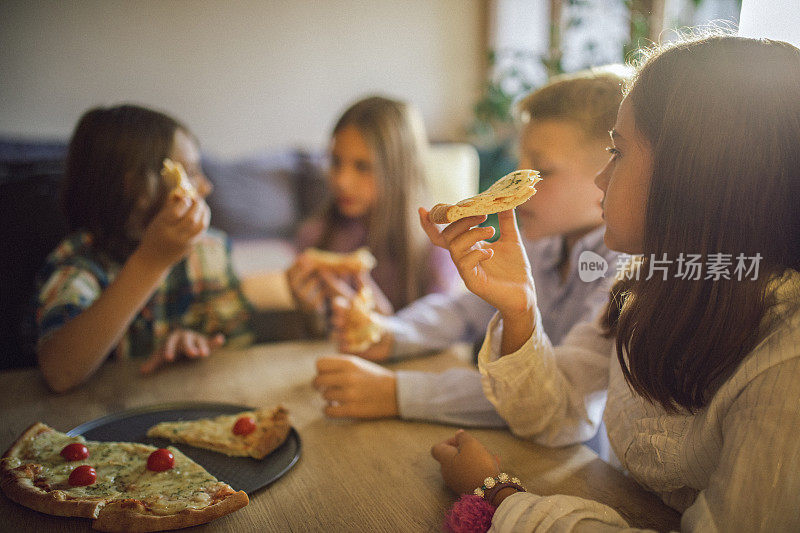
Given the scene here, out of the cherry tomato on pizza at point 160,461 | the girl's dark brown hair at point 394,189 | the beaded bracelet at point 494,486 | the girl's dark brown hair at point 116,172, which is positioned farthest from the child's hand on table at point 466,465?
the girl's dark brown hair at point 394,189

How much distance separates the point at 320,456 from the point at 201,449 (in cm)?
21

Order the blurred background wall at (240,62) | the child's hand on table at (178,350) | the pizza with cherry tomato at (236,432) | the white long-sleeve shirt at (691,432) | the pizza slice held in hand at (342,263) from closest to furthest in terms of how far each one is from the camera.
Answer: the white long-sleeve shirt at (691,432)
the pizza with cherry tomato at (236,432)
the child's hand on table at (178,350)
the pizza slice held in hand at (342,263)
the blurred background wall at (240,62)

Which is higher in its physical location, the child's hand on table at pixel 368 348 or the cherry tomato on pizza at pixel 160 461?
the cherry tomato on pizza at pixel 160 461

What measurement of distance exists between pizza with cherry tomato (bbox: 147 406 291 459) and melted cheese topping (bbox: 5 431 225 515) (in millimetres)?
49

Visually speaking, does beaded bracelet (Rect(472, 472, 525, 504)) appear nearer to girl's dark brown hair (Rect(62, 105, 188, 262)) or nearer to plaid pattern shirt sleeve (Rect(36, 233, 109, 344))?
plaid pattern shirt sleeve (Rect(36, 233, 109, 344))

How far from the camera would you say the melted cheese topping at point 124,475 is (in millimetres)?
770

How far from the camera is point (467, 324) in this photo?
1610 millimetres

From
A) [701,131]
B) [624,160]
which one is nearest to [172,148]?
[624,160]

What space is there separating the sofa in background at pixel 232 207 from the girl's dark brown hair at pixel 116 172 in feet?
1.27

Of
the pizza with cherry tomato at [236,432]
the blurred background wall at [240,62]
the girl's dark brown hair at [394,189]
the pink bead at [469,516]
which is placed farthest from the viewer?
the blurred background wall at [240,62]

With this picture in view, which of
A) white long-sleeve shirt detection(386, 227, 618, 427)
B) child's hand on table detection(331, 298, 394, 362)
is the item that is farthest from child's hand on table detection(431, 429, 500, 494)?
child's hand on table detection(331, 298, 394, 362)

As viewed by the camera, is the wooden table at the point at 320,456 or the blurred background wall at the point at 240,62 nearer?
the wooden table at the point at 320,456

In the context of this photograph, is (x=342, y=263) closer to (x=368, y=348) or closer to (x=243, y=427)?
(x=368, y=348)

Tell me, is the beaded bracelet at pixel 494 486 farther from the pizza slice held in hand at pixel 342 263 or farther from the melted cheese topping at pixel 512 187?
the pizza slice held in hand at pixel 342 263
